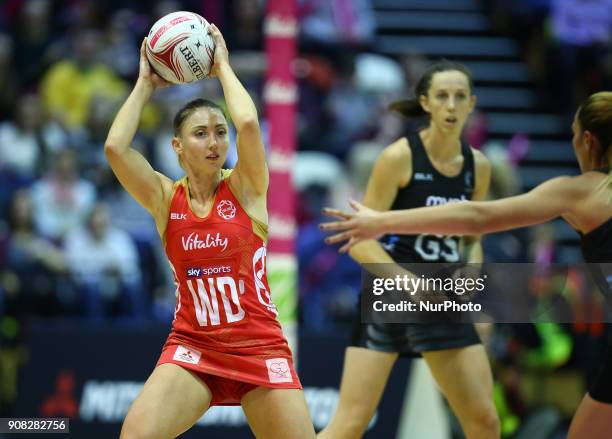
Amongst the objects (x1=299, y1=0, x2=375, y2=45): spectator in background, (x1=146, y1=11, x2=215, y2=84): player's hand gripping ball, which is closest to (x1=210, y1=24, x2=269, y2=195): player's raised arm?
(x1=146, y1=11, x2=215, y2=84): player's hand gripping ball

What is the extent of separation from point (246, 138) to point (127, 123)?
1.93ft

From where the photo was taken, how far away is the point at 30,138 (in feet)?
35.2

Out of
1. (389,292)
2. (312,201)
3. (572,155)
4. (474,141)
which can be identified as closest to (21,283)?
(312,201)

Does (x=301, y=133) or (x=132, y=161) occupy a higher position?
(x=301, y=133)

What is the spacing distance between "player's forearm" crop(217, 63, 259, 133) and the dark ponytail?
4.78ft

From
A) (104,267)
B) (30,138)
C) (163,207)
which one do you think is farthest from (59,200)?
(163,207)

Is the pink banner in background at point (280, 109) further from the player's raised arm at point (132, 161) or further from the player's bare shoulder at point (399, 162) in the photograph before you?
the player's raised arm at point (132, 161)

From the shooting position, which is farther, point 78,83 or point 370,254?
point 78,83

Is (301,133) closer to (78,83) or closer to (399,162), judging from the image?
(78,83)

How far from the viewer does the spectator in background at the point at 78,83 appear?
37.4ft

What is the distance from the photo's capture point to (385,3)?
48.7 feet

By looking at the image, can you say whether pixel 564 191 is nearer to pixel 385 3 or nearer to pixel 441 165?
pixel 441 165

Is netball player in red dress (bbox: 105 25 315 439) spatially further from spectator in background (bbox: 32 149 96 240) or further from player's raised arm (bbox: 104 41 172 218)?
spectator in background (bbox: 32 149 96 240)

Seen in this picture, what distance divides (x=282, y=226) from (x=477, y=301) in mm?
2319
